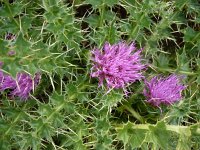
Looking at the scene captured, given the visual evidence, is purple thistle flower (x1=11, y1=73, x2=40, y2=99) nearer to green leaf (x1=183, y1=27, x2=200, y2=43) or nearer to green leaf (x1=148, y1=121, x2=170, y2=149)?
green leaf (x1=148, y1=121, x2=170, y2=149)

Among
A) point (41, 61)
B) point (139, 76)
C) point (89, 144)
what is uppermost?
point (41, 61)

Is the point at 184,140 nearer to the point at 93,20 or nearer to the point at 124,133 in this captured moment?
the point at 124,133

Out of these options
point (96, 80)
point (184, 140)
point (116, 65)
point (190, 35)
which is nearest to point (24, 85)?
point (96, 80)

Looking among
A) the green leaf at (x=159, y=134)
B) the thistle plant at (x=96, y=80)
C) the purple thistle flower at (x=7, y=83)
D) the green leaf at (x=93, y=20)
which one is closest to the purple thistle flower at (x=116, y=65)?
the thistle plant at (x=96, y=80)

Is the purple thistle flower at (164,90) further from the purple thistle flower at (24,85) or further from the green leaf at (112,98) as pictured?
the purple thistle flower at (24,85)

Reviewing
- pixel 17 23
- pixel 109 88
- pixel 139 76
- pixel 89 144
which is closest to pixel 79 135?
pixel 89 144

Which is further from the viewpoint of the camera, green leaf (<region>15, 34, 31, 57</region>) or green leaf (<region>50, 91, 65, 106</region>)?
green leaf (<region>50, 91, 65, 106</region>)

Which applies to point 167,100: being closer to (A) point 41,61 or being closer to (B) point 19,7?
(A) point 41,61

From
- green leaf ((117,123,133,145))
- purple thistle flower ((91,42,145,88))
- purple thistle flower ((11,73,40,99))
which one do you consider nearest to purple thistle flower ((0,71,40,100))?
purple thistle flower ((11,73,40,99))
